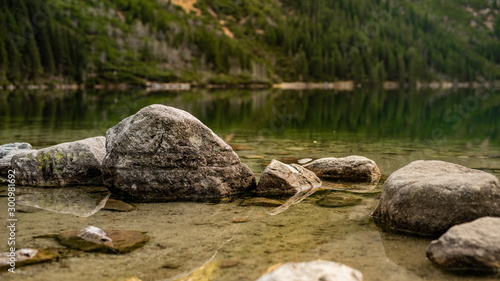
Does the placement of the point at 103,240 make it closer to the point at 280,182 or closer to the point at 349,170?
the point at 280,182

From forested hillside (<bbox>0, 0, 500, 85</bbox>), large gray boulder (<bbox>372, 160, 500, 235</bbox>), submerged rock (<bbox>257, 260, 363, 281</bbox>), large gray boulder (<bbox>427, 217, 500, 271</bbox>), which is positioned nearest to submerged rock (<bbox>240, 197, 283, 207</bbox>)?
large gray boulder (<bbox>372, 160, 500, 235</bbox>)

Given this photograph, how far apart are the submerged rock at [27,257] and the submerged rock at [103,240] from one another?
1.15 feet

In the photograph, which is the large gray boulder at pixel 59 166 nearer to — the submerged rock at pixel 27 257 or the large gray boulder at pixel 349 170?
the submerged rock at pixel 27 257

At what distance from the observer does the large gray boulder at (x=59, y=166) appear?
9.38 metres

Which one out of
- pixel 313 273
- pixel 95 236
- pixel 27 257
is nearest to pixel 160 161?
pixel 95 236

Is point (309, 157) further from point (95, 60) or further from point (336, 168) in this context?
point (95, 60)

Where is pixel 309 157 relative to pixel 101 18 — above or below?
below

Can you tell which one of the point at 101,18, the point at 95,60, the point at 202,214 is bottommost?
the point at 202,214

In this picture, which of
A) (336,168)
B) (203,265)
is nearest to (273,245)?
(203,265)

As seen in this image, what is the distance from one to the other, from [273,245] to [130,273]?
77.8 inches

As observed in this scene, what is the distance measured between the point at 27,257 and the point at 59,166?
4.63 m

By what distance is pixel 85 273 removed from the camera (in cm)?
488

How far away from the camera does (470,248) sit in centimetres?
487

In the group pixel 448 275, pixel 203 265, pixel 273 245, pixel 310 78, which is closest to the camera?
pixel 448 275
